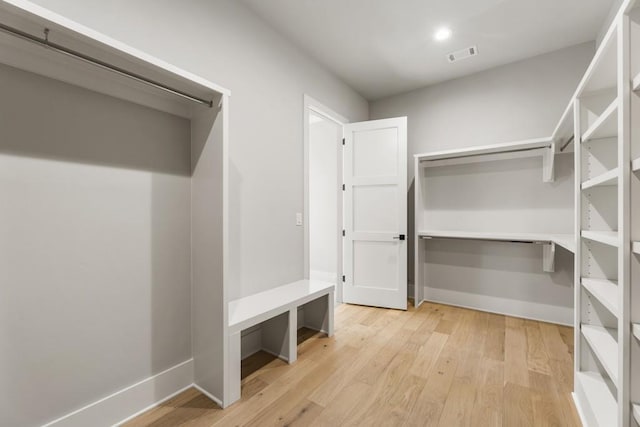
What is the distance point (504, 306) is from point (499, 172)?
157cm

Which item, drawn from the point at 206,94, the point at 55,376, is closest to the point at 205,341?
the point at 55,376

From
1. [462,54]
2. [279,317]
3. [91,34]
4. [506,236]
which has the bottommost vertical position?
[279,317]

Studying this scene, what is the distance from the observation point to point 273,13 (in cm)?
235

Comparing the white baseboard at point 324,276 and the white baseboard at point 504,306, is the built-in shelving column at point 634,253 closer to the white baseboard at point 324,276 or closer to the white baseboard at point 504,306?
the white baseboard at point 504,306

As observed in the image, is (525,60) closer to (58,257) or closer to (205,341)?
(205,341)

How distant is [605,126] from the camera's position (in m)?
1.41

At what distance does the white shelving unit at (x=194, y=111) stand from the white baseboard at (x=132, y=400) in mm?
18

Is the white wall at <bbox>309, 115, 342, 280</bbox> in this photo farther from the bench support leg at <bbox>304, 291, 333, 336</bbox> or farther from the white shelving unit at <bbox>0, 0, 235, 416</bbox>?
the white shelving unit at <bbox>0, 0, 235, 416</bbox>

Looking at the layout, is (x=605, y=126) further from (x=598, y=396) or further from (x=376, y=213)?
(x=376, y=213)

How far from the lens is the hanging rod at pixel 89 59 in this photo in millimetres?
1044

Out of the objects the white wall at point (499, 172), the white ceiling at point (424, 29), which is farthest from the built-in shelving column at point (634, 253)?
the white wall at point (499, 172)

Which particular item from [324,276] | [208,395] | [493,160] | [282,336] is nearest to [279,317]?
[282,336]

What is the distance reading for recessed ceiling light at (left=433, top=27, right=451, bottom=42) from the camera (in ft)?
8.46

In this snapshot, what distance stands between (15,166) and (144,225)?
0.59 metres
